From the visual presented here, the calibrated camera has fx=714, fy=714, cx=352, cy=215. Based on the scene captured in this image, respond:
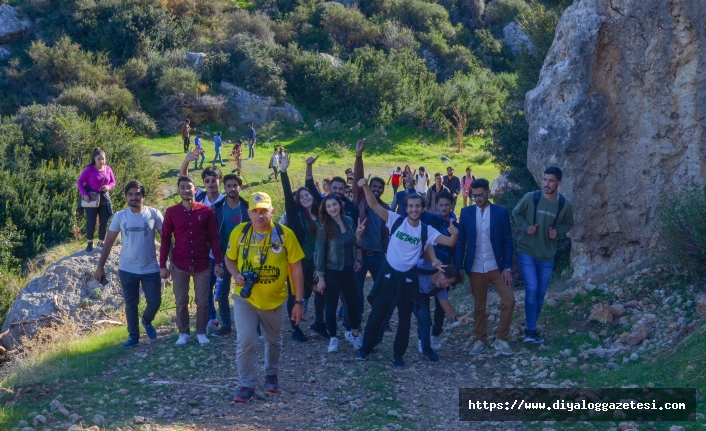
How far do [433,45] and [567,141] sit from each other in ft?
131

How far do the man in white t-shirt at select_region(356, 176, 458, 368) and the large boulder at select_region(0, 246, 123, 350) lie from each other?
6.11 meters

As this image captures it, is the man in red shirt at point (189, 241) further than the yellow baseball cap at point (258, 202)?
Yes

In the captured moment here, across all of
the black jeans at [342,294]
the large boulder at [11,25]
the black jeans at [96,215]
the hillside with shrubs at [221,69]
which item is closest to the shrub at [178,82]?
the hillside with shrubs at [221,69]

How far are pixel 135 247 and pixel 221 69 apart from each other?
105 ft

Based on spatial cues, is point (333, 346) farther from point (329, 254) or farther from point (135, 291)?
point (135, 291)

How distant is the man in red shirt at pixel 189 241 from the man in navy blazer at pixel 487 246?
2.79 meters

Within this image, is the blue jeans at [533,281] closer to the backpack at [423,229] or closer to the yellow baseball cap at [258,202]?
the backpack at [423,229]

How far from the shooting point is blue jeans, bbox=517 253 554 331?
8023 mm

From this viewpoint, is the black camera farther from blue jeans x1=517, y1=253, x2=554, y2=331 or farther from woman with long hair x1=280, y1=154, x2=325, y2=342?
blue jeans x1=517, y1=253, x2=554, y2=331

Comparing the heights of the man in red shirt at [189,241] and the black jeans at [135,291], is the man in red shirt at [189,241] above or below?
above

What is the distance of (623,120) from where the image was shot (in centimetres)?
966

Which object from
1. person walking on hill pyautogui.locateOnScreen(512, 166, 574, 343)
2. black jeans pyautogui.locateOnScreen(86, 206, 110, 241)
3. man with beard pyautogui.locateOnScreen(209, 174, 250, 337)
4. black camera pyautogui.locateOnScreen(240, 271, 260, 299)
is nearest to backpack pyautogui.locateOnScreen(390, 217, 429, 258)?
person walking on hill pyautogui.locateOnScreen(512, 166, 574, 343)

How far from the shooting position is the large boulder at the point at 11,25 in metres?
40.0

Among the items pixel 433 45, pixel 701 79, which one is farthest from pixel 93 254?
pixel 433 45
